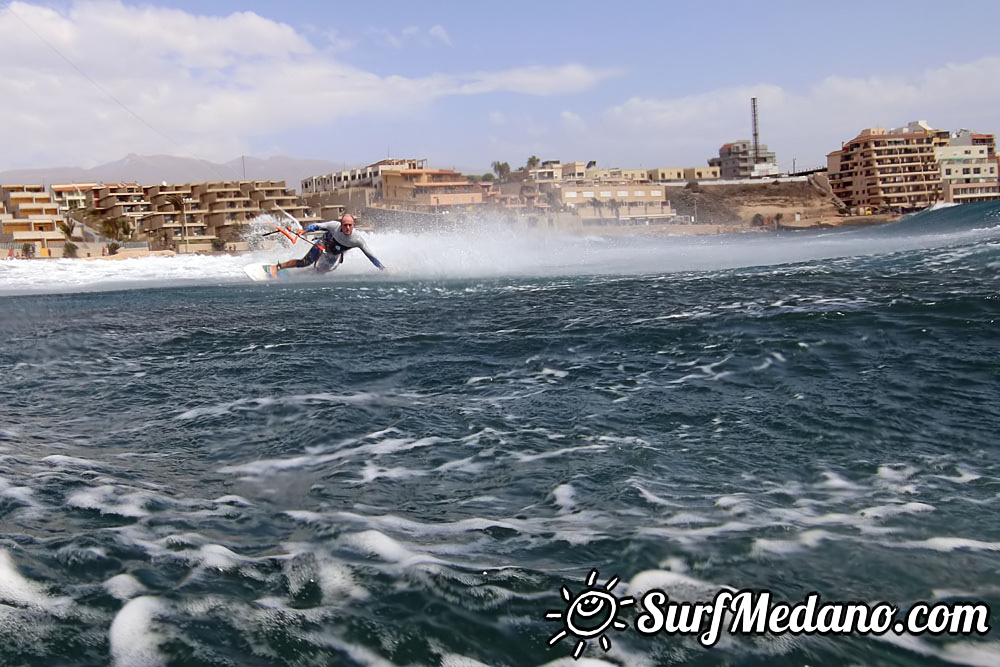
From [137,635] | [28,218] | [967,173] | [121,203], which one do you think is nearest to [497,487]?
[137,635]

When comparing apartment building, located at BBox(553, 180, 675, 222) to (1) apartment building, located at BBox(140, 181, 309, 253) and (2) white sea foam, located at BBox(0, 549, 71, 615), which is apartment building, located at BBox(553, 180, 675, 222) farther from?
(2) white sea foam, located at BBox(0, 549, 71, 615)

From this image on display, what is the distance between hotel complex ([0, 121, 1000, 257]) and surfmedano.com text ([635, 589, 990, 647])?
200 ft

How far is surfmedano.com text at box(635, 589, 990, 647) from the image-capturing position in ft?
7.87

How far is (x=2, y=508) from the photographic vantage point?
3496 mm

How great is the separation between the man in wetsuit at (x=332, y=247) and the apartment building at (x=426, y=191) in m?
64.8

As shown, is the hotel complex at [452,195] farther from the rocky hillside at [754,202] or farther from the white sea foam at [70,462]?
the white sea foam at [70,462]

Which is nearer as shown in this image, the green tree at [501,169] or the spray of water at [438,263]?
the spray of water at [438,263]

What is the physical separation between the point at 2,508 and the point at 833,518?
3867 mm

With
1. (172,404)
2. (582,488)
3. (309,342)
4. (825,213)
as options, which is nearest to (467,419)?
(582,488)

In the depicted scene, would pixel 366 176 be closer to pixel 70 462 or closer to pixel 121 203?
pixel 121 203

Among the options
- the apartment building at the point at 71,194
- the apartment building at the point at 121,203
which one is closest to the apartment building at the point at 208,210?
the apartment building at the point at 121,203

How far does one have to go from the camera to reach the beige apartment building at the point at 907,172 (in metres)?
94.9

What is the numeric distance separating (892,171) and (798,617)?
10847cm

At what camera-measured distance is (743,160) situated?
135 m
